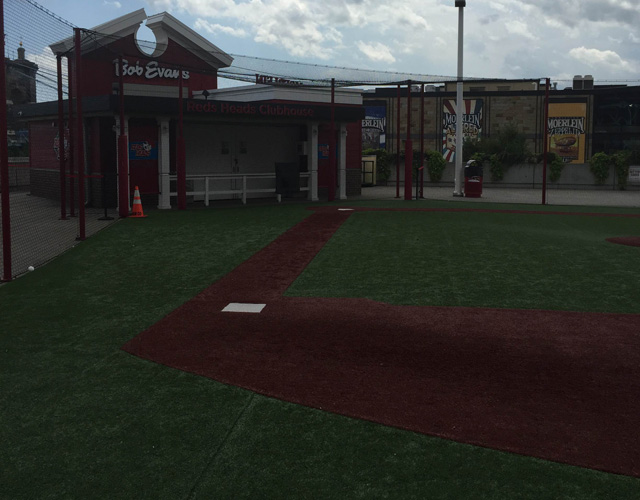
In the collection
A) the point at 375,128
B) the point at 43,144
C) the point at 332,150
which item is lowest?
the point at 332,150

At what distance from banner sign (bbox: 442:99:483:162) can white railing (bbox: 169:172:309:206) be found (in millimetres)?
37447

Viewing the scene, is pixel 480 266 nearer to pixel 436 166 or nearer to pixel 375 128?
pixel 436 166

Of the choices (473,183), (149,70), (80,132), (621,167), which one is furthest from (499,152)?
(80,132)

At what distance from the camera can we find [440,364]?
6.61m

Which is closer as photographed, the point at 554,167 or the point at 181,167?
the point at 181,167

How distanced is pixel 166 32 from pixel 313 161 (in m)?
8.58

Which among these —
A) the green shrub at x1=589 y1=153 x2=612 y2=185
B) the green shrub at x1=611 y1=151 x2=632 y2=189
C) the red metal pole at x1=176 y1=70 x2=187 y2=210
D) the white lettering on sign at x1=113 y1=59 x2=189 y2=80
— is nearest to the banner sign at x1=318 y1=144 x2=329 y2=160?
the white lettering on sign at x1=113 y1=59 x2=189 y2=80

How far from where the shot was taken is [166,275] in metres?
11.2

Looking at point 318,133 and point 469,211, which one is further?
point 318,133

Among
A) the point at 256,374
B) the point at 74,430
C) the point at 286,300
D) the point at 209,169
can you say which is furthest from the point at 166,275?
the point at 209,169

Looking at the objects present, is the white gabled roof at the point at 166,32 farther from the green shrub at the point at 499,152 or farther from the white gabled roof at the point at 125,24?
the green shrub at the point at 499,152

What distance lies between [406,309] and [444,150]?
5493 centimetres

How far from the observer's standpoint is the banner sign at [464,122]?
61.3 meters

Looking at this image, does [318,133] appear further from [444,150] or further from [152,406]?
[444,150]
